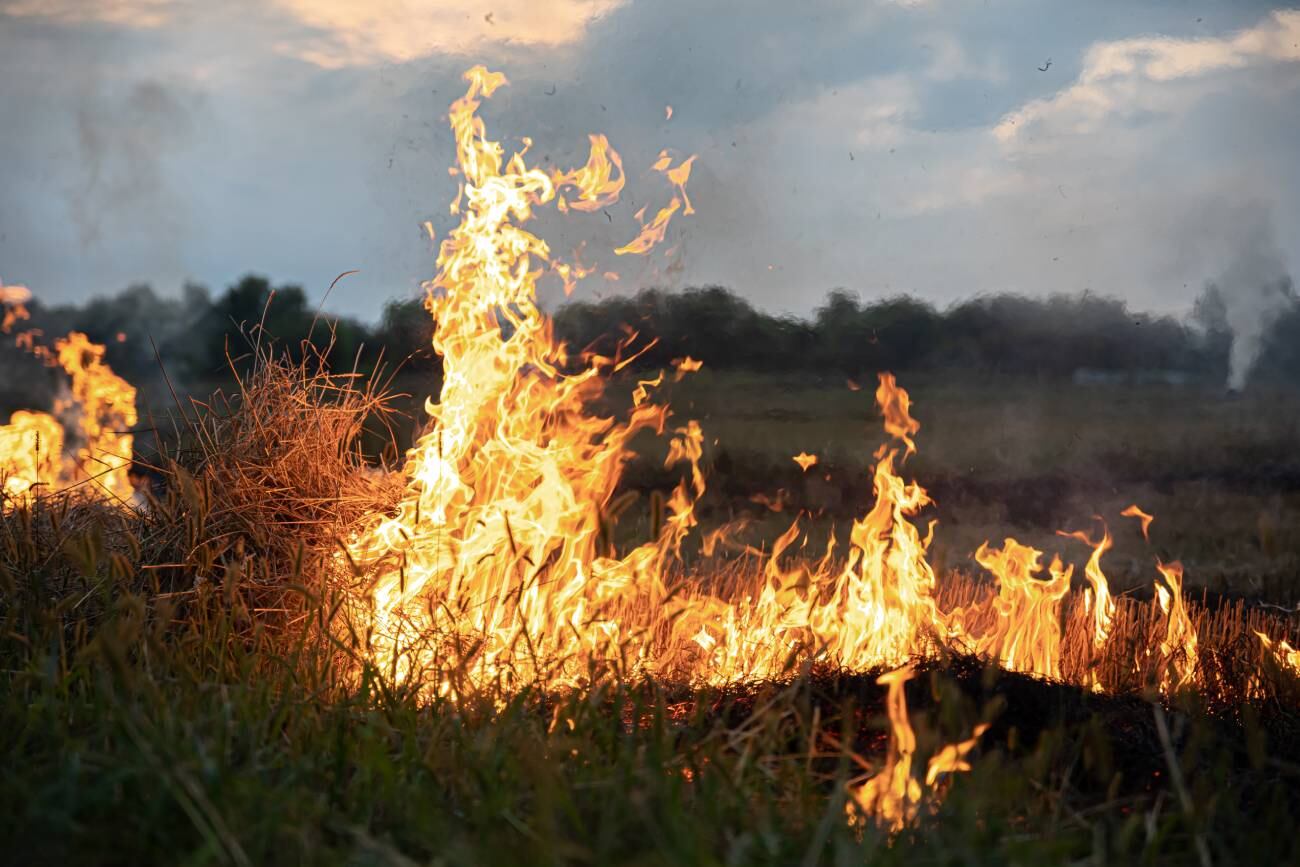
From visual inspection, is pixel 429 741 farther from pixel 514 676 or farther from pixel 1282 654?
pixel 1282 654

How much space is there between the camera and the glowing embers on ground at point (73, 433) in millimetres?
5605

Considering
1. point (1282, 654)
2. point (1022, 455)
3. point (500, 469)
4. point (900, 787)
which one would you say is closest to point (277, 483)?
point (500, 469)

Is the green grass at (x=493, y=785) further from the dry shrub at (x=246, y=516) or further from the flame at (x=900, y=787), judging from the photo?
the dry shrub at (x=246, y=516)

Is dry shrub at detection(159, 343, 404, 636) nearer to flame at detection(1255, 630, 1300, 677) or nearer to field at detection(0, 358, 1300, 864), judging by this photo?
field at detection(0, 358, 1300, 864)

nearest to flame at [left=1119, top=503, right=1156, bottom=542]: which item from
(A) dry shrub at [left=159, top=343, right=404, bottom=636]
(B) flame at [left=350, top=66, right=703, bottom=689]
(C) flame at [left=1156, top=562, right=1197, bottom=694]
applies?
(C) flame at [left=1156, top=562, right=1197, bottom=694]

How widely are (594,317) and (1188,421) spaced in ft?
28.1

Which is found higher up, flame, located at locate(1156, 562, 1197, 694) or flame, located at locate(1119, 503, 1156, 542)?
flame, located at locate(1119, 503, 1156, 542)

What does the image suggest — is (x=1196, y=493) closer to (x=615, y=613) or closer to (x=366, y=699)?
(x=615, y=613)

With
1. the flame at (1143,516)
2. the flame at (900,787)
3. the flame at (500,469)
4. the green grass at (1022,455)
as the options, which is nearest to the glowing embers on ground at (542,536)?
the flame at (500,469)

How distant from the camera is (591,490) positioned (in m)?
5.74

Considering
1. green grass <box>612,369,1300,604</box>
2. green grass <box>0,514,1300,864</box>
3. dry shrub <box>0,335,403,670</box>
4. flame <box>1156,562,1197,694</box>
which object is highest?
green grass <box>612,369,1300,604</box>

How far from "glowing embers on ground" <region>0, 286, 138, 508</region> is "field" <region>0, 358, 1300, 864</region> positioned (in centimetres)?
28

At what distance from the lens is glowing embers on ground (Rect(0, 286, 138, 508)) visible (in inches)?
221

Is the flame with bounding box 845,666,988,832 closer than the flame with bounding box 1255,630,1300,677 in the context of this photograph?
Yes
